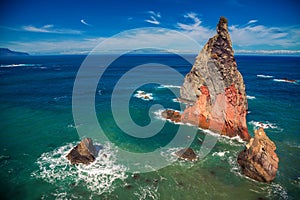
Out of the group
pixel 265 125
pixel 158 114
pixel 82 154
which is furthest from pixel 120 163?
pixel 265 125

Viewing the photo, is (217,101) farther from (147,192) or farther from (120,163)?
(147,192)

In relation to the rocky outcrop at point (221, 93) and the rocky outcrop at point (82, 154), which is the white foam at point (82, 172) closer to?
the rocky outcrop at point (82, 154)

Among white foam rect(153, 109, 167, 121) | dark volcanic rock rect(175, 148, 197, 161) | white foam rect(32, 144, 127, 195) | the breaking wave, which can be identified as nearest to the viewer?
white foam rect(32, 144, 127, 195)

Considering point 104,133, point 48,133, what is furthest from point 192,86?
point 48,133

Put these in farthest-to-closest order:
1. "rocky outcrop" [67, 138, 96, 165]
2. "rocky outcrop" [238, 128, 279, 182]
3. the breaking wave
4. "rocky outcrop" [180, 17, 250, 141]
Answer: the breaking wave < "rocky outcrop" [180, 17, 250, 141] < "rocky outcrop" [67, 138, 96, 165] < "rocky outcrop" [238, 128, 279, 182]

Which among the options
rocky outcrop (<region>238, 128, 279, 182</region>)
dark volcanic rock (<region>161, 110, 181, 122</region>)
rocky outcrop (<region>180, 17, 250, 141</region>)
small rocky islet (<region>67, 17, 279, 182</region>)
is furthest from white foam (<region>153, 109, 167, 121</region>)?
rocky outcrop (<region>238, 128, 279, 182</region>)

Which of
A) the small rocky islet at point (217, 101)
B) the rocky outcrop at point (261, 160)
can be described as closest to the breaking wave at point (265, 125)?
the small rocky islet at point (217, 101)

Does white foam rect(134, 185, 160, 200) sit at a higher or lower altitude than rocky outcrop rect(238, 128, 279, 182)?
lower

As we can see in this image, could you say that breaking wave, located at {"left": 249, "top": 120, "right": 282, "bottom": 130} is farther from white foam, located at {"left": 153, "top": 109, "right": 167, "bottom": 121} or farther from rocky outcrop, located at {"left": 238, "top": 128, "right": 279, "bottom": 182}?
white foam, located at {"left": 153, "top": 109, "right": 167, "bottom": 121}

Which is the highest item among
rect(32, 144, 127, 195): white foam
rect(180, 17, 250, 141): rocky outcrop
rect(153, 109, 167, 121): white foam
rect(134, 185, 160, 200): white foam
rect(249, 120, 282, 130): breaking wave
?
rect(180, 17, 250, 141): rocky outcrop
